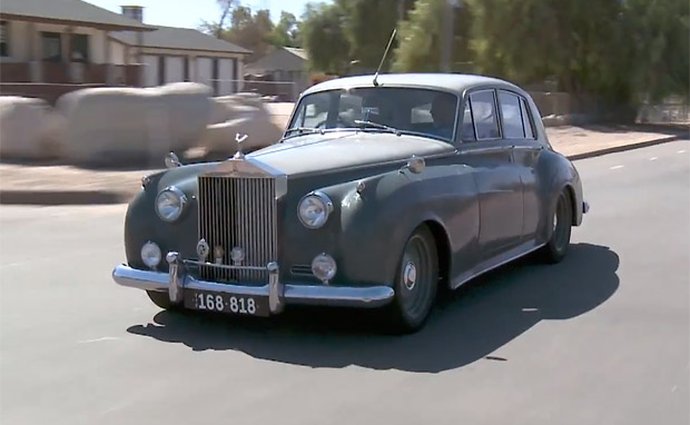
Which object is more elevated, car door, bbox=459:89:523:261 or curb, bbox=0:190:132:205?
car door, bbox=459:89:523:261

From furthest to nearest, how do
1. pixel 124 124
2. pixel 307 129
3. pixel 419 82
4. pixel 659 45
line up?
1. pixel 659 45
2. pixel 124 124
3. pixel 307 129
4. pixel 419 82

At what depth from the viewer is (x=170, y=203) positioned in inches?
271

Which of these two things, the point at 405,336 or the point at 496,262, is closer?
the point at 405,336

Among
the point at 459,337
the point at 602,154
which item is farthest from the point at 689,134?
the point at 459,337

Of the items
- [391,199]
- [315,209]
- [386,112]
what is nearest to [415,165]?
[391,199]

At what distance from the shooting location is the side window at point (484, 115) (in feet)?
27.0

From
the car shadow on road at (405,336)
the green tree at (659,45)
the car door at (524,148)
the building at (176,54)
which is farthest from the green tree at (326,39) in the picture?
the car shadow on road at (405,336)

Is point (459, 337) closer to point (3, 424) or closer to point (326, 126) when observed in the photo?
point (326, 126)

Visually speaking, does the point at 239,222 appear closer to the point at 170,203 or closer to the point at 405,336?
the point at 170,203

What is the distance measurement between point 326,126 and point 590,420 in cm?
382

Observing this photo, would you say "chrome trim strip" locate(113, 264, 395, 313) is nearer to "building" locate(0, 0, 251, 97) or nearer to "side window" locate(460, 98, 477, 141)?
"side window" locate(460, 98, 477, 141)

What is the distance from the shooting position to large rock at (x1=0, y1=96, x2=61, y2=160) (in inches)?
741

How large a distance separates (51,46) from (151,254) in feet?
103

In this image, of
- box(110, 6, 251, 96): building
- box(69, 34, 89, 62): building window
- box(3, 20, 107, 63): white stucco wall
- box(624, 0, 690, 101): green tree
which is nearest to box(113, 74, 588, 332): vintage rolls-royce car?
box(3, 20, 107, 63): white stucco wall
